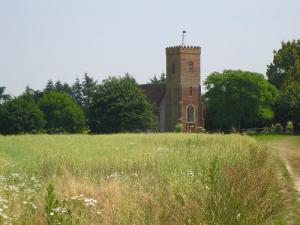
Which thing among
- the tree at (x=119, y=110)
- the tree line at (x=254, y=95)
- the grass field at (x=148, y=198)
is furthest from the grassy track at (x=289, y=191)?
the tree line at (x=254, y=95)

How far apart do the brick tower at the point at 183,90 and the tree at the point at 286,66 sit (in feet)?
35.7

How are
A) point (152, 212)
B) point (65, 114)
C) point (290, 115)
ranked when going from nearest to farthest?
point (152, 212)
point (290, 115)
point (65, 114)

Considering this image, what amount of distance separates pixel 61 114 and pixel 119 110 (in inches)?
646

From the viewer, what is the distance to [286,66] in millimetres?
77438

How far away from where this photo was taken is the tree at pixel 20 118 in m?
73.7

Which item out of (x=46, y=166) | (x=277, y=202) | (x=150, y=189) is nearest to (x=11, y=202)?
(x=150, y=189)

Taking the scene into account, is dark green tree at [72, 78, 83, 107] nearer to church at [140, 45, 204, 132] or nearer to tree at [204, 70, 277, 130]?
church at [140, 45, 204, 132]

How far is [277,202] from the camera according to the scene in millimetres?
10312

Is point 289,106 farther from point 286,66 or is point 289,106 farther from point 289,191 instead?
point 289,191

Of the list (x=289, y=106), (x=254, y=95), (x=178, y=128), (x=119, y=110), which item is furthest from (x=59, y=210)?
(x=254, y=95)

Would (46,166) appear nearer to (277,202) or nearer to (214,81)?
(277,202)

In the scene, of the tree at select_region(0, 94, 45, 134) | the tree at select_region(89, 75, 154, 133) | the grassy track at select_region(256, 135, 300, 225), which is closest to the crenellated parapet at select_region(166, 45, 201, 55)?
the tree at select_region(89, 75, 154, 133)

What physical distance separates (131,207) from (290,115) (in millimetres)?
62804

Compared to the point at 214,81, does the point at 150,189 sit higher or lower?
lower
